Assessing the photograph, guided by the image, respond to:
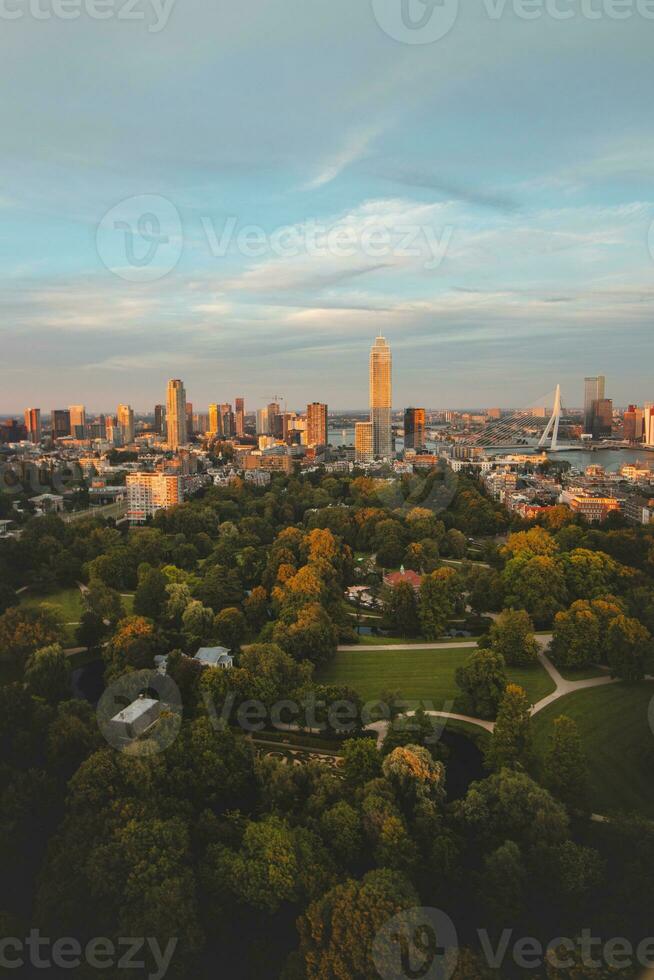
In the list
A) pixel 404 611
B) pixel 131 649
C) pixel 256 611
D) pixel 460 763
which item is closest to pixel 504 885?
pixel 460 763

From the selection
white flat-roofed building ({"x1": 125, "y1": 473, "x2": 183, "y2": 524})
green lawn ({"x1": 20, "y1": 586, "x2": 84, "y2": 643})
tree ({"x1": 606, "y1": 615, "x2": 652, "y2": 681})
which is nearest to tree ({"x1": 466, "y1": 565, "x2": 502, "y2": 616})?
tree ({"x1": 606, "y1": 615, "x2": 652, "y2": 681})

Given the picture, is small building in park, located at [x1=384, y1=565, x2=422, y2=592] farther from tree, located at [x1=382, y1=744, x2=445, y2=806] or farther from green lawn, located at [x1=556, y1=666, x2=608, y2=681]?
tree, located at [x1=382, y1=744, x2=445, y2=806]

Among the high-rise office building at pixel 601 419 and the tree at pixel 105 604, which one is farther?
the high-rise office building at pixel 601 419

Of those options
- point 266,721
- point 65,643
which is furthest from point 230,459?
point 266,721

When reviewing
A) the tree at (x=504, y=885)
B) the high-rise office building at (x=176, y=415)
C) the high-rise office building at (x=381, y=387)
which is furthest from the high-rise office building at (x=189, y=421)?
the tree at (x=504, y=885)

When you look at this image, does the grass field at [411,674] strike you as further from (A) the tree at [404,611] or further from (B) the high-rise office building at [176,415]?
(B) the high-rise office building at [176,415]
